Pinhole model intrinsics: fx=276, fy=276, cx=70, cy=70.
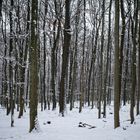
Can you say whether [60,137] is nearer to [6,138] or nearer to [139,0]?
[6,138]

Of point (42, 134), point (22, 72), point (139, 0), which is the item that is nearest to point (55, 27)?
point (22, 72)

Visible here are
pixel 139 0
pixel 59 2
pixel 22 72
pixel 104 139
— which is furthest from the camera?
pixel 59 2

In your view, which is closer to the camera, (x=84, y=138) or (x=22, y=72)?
(x=84, y=138)

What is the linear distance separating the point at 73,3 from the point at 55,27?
3118mm

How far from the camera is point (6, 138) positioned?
12.5 meters

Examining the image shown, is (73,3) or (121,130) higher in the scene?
(73,3)

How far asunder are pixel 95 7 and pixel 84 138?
1849 centimetres

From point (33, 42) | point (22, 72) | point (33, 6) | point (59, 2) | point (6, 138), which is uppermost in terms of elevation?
point (59, 2)

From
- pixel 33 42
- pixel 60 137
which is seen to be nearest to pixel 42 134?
pixel 60 137

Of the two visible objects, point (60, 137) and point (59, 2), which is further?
point (59, 2)

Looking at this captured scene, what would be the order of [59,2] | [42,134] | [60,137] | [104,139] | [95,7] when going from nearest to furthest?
[104,139] < [60,137] < [42,134] < [59,2] < [95,7]

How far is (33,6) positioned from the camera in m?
12.9

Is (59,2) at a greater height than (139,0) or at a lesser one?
greater

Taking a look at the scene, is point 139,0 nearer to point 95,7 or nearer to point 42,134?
point 42,134
